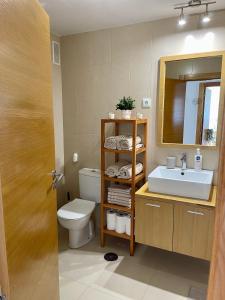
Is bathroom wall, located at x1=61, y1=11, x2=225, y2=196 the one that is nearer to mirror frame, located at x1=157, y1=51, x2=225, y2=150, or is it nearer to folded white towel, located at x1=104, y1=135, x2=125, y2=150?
mirror frame, located at x1=157, y1=51, x2=225, y2=150

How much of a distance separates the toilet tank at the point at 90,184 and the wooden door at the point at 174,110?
2.82 ft

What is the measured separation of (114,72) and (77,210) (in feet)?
4.98

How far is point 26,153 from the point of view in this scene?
108 centimetres

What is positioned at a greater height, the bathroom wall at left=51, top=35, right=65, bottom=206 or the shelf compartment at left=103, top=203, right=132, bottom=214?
the bathroom wall at left=51, top=35, right=65, bottom=206

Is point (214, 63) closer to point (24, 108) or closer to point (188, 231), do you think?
point (188, 231)

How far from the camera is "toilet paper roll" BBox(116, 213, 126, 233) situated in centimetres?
224

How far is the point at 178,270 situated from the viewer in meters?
2.02

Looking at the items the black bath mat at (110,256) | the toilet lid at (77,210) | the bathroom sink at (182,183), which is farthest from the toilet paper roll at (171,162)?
the black bath mat at (110,256)

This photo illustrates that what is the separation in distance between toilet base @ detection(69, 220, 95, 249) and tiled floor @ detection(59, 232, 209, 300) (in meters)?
0.06

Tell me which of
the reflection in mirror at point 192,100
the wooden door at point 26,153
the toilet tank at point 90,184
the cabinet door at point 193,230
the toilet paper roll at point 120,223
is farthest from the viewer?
the toilet tank at point 90,184

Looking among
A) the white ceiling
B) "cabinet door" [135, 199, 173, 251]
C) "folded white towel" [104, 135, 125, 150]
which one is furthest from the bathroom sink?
the white ceiling

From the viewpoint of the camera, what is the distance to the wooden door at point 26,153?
90 cm

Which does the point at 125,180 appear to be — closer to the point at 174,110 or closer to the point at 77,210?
the point at 77,210

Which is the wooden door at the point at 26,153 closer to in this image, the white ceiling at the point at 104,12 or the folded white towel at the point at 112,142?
the white ceiling at the point at 104,12
